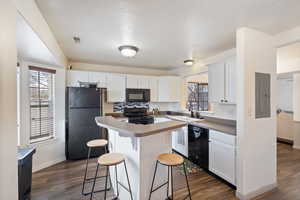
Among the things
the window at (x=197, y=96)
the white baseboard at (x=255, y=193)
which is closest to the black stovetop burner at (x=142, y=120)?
the window at (x=197, y=96)

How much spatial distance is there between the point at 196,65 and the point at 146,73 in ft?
5.45

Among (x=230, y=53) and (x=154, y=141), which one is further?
(x=230, y=53)

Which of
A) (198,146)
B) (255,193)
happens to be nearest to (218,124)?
(198,146)

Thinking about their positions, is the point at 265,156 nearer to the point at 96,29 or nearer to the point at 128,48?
the point at 128,48

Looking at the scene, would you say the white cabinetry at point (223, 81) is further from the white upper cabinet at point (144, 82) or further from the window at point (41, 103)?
the window at point (41, 103)

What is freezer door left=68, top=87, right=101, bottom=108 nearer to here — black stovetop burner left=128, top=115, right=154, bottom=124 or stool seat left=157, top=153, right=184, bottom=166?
black stovetop burner left=128, top=115, right=154, bottom=124

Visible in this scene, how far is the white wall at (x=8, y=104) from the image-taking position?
100 centimetres

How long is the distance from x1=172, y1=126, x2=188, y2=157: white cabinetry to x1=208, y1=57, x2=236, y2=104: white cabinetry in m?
1.05

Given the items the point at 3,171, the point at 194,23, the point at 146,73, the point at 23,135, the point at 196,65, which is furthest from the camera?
the point at 146,73

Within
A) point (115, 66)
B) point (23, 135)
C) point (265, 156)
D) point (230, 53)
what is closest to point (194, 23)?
point (230, 53)

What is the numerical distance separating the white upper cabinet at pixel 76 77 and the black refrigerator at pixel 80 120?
27 centimetres

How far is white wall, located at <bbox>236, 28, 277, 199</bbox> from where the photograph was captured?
2.13 m

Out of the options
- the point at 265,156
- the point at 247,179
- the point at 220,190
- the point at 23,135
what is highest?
the point at 23,135

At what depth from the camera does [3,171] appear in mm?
1005
